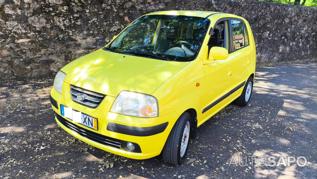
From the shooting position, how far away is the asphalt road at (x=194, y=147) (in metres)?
3.57

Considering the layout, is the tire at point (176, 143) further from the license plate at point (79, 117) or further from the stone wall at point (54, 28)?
the stone wall at point (54, 28)

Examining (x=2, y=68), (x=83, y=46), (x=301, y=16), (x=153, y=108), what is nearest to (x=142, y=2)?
(x=83, y=46)

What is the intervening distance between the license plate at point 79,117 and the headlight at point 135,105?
0.87ft

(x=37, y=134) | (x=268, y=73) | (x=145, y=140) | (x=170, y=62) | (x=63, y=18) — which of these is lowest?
(x=268, y=73)

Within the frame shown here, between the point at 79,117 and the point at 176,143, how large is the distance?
3.54 feet

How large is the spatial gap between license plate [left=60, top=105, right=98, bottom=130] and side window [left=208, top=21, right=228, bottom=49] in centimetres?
191

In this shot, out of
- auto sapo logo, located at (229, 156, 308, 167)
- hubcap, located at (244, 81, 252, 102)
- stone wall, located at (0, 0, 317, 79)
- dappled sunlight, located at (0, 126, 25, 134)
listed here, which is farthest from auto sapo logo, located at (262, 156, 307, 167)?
stone wall, located at (0, 0, 317, 79)

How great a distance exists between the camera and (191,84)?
364cm

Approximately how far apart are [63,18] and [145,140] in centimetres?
429

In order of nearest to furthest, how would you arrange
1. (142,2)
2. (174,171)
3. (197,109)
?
(174,171) < (197,109) < (142,2)

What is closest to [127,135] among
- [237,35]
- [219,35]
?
[219,35]

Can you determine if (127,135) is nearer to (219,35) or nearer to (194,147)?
(194,147)

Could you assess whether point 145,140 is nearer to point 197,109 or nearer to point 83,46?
point 197,109

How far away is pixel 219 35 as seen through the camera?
4.59 metres
